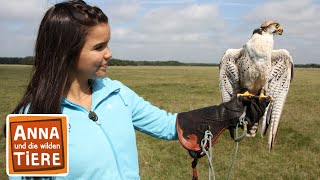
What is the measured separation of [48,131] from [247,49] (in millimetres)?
3599

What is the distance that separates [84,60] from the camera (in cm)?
175

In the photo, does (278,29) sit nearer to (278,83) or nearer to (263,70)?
(263,70)

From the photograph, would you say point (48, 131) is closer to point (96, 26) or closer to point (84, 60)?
point (84, 60)

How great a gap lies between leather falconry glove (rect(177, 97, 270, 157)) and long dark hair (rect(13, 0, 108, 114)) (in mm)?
808

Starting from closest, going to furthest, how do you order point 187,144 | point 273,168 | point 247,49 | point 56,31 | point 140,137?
point 56,31 < point 187,144 < point 247,49 < point 273,168 < point 140,137

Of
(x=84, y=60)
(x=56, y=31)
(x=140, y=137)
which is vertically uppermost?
(x=56, y=31)

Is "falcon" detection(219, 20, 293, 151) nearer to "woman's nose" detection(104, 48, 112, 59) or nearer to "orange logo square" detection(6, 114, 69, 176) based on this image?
"woman's nose" detection(104, 48, 112, 59)

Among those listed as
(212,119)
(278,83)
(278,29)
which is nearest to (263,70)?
(278,83)

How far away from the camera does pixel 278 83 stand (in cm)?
480

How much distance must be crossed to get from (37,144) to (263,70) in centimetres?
356

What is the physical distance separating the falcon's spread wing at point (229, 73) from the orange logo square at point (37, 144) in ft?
12.0

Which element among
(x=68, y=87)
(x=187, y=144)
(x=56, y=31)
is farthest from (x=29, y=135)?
(x=187, y=144)

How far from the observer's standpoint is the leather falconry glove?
7.23ft

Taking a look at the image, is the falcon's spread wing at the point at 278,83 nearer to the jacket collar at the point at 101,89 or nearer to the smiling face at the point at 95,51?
the jacket collar at the point at 101,89
